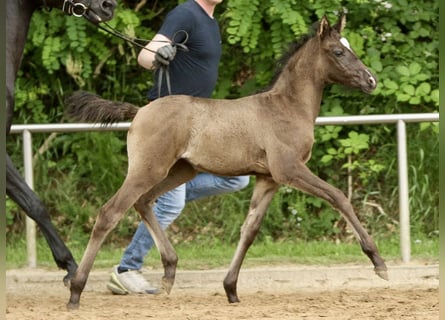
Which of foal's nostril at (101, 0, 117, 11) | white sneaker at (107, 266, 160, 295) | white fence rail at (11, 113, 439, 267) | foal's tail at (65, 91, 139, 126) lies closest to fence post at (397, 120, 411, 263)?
white fence rail at (11, 113, 439, 267)

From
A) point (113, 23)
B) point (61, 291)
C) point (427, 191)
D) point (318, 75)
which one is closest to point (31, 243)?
point (61, 291)

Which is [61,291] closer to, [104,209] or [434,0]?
[104,209]

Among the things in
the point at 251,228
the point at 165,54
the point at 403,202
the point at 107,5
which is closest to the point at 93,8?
the point at 107,5

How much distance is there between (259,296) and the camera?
6.38 m

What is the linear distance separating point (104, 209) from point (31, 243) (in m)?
2.13

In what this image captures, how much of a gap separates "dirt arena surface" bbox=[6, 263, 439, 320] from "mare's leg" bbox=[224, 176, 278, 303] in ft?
0.44

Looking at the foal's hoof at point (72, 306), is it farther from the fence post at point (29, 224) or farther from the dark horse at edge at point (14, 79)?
the fence post at point (29, 224)

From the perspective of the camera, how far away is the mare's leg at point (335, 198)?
5402mm

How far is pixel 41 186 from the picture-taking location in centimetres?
916

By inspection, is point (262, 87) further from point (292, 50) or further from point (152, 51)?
point (152, 51)

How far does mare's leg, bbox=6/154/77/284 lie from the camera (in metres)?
6.12

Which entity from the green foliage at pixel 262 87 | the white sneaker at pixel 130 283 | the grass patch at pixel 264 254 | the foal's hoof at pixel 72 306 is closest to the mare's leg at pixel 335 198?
the foal's hoof at pixel 72 306

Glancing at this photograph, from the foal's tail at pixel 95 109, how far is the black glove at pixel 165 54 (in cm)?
33

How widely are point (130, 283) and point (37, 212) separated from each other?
853 mm
